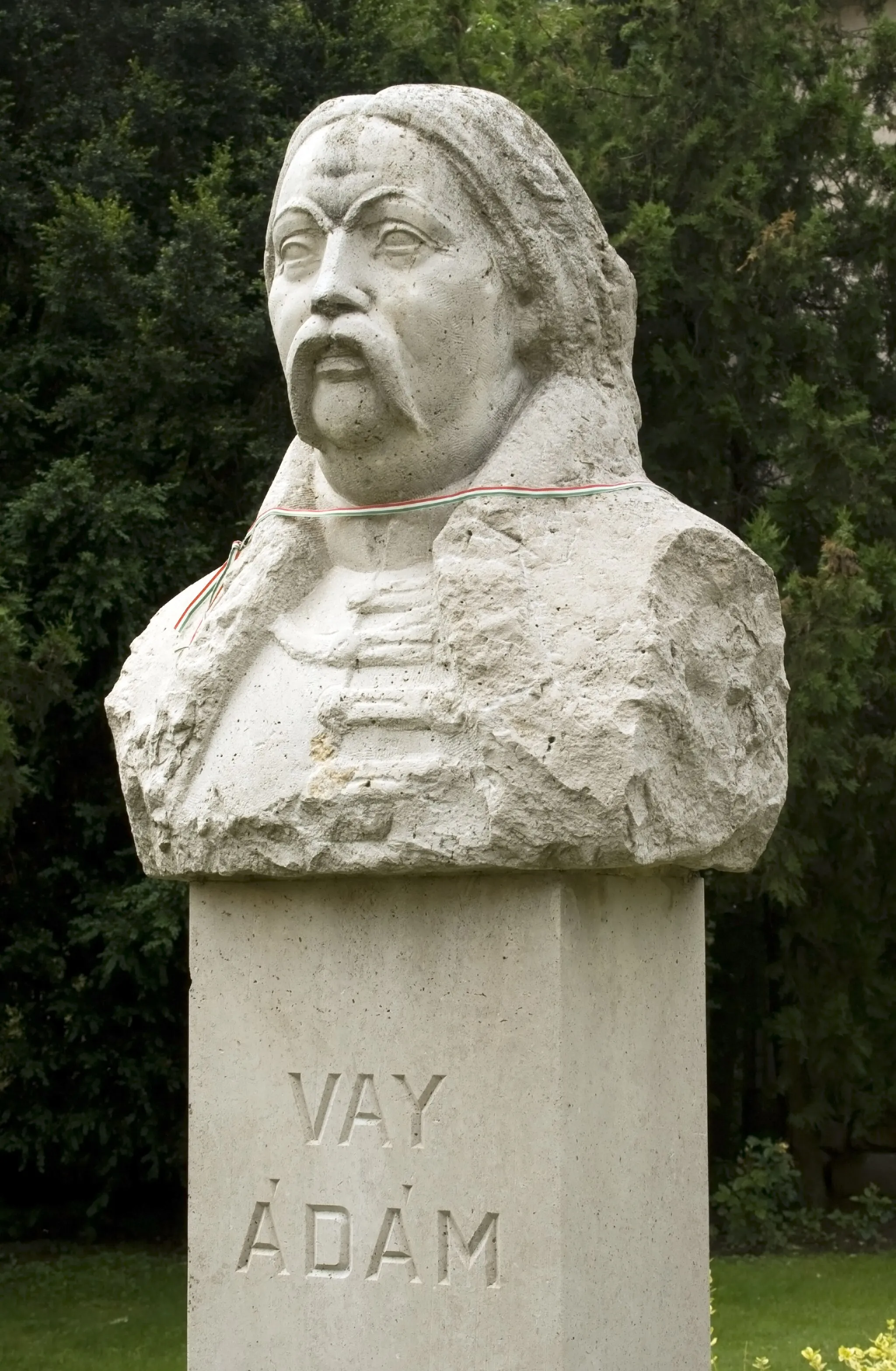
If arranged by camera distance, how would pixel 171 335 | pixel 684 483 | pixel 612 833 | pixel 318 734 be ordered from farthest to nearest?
pixel 684 483 → pixel 171 335 → pixel 318 734 → pixel 612 833

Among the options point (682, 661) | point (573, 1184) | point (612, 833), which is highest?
point (682, 661)

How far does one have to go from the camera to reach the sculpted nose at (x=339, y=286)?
403 cm

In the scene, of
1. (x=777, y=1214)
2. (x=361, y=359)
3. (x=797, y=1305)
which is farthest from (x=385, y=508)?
(x=777, y=1214)

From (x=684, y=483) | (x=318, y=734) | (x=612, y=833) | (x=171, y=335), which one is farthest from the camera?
(x=684, y=483)

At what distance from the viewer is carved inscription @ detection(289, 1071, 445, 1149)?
13.2 ft

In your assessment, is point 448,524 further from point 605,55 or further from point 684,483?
point 605,55

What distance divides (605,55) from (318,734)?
266 inches

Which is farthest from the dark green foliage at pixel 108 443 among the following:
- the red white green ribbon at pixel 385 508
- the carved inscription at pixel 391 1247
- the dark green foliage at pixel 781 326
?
the carved inscription at pixel 391 1247

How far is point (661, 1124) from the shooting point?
14.0 feet

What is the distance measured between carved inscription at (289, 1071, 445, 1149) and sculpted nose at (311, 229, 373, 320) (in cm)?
149

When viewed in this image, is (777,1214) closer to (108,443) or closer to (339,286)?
(108,443)

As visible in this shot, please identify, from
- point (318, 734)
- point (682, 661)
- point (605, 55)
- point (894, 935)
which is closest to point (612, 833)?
point (682, 661)

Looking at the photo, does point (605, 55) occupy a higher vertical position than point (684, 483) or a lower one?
higher

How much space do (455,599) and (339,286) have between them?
25.5 inches
